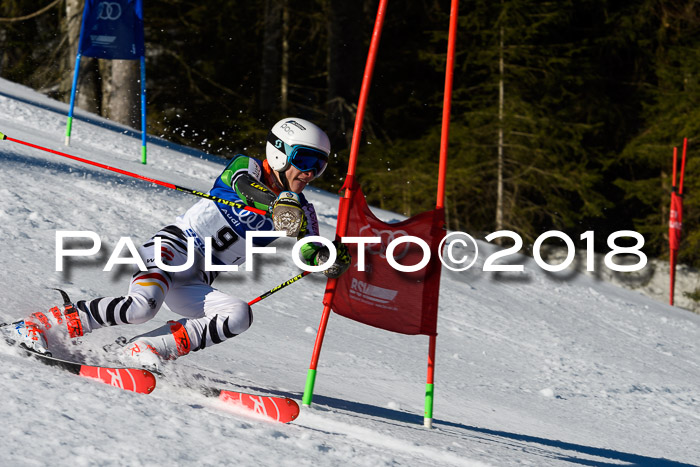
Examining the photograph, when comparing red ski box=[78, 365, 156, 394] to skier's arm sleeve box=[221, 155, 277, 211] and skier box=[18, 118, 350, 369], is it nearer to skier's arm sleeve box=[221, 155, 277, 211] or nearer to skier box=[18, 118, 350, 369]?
skier box=[18, 118, 350, 369]

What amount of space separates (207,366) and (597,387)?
10.8 ft

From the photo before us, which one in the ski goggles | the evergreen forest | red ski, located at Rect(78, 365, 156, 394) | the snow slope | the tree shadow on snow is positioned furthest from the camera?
the evergreen forest

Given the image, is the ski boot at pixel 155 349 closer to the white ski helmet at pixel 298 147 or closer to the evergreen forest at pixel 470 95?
the white ski helmet at pixel 298 147

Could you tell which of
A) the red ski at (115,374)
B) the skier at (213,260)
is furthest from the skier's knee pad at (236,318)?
the red ski at (115,374)

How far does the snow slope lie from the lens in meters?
2.96

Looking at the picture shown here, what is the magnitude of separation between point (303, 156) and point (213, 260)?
0.64m

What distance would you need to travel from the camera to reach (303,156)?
12.4ft

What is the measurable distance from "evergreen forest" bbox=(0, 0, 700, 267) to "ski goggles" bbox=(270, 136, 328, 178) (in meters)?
14.3

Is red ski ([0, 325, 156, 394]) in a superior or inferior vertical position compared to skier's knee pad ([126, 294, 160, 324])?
inferior

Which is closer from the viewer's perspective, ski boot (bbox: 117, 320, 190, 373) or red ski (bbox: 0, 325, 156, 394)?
red ski (bbox: 0, 325, 156, 394)

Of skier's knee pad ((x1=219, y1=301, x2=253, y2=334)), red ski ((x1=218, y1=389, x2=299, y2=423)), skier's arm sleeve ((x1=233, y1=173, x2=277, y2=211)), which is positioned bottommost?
red ski ((x1=218, y1=389, x2=299, y2=423))

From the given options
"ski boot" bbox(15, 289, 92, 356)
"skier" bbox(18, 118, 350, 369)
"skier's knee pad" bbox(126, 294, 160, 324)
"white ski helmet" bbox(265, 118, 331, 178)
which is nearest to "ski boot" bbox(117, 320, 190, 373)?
"skier" bbox(18, 118, 350, 369)

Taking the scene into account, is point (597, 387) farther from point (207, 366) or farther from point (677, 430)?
point (207, 366)

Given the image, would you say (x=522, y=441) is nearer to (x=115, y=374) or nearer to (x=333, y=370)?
(x=333, y=370)
